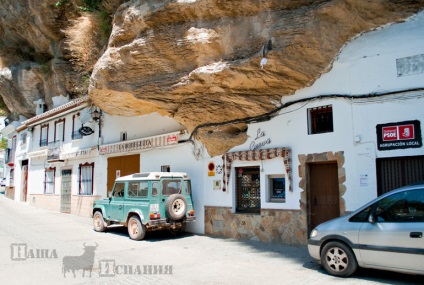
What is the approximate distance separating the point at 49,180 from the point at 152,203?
13650 millimetres

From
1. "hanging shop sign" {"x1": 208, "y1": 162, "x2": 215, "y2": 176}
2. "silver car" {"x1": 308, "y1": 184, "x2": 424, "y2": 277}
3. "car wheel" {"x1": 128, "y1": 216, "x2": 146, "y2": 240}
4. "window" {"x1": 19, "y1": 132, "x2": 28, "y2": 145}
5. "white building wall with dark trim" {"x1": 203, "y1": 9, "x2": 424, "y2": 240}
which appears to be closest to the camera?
"silver car" {"x1": 308, "y1": 184, "x2": 424, "y2": 277}

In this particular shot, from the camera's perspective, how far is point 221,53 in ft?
32.8

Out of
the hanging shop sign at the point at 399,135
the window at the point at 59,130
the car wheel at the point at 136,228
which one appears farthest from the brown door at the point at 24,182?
the hanging shop sign at the point at 399,135

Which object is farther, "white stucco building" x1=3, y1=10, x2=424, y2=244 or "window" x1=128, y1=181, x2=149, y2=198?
"window" x1=128, y1=181, x2=149, y2=198

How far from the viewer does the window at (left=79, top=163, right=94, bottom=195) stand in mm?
17891

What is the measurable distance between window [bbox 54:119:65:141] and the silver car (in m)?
17.3

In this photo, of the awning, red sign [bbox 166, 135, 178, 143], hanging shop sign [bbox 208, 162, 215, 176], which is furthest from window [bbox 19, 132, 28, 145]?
the awning

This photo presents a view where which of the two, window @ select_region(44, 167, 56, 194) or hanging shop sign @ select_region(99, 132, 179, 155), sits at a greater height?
hanging shop sign @ select_region(99, 132, 179, 155)

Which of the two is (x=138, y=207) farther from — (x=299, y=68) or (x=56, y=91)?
(x=56, y=91)

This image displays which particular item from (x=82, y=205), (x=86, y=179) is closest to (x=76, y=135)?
(x=86, y=179)

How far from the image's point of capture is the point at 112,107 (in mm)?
13422

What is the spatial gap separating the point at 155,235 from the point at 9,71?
17.8m

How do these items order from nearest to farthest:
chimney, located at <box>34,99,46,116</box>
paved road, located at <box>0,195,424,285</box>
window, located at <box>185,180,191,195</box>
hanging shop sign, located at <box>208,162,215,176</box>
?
1. paved road, located at <box>0,195,424,285</box>
2. window, located at <box>185,180,191,195</box>
3. hanging shop sign, located at <box>208,162,215,176</box>
4. chimney, located at <box>34,99,46,116</box>

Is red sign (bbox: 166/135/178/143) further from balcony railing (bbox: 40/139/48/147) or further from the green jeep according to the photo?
balcony railing (bbox: 40/139/48/147)
